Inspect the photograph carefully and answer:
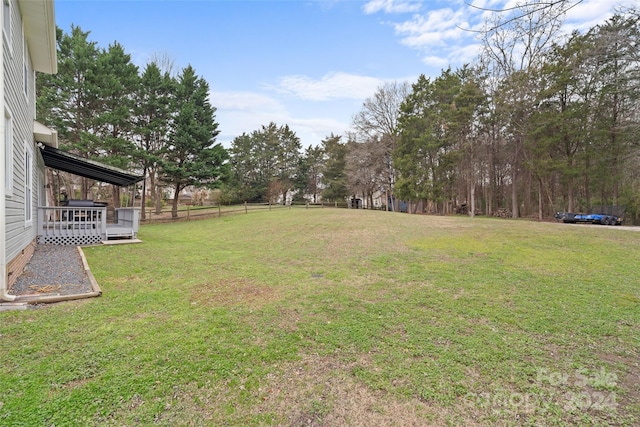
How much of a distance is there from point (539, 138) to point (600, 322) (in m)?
21.3

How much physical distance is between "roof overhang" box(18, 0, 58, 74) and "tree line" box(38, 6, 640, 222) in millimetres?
10933

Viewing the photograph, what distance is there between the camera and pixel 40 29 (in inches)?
289

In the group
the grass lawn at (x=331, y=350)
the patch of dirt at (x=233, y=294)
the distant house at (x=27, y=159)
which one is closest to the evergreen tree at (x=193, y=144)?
the distant house at (x=27, y=159)

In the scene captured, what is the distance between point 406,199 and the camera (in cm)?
2858

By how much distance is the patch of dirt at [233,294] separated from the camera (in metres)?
4.38

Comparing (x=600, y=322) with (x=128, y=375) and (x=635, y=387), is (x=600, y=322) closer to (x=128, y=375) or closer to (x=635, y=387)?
(x=635, y=387)

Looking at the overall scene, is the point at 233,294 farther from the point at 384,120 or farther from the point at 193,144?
the point at 384,120

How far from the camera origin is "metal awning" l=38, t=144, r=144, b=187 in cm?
954

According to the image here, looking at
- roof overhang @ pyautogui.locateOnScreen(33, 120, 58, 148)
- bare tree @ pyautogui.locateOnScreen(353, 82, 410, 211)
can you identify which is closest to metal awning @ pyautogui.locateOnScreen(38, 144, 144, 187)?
roof overhang @ pyautogui.locateOnScreen(33, 120, 58, 148)

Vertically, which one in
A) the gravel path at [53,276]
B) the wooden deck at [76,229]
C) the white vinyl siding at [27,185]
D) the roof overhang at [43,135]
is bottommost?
the gravel path at [53,276]

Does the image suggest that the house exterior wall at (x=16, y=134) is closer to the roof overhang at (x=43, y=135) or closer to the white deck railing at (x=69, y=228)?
the white deck railing at (x=69, y=228)

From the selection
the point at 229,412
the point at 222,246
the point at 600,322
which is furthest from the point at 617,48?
the point at 229,412

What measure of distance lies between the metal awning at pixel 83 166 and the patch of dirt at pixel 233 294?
24.7 feet

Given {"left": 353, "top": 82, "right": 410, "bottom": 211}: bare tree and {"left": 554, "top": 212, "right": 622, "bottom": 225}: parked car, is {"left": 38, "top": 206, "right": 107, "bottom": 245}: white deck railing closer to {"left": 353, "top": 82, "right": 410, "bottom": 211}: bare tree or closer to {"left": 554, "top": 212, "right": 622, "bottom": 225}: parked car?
{"left": 554, "top": 212, "right": 622, "bottom": 225}: parked car
